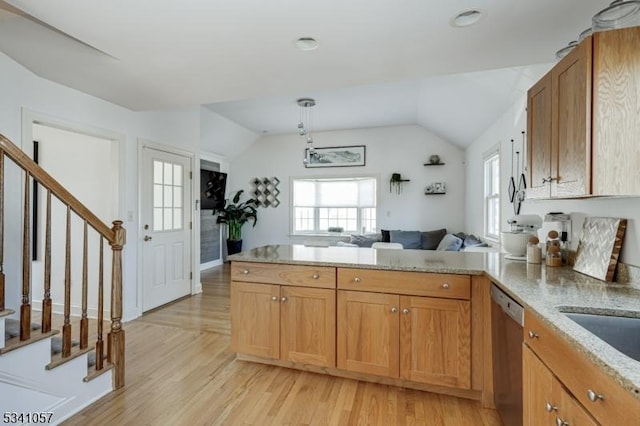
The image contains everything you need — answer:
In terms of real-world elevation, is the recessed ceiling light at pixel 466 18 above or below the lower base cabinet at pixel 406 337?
above

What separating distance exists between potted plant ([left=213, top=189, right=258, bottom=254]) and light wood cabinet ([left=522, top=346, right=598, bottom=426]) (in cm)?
598

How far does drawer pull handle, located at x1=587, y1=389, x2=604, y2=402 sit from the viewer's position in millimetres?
870

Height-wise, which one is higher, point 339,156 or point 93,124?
point 339,156

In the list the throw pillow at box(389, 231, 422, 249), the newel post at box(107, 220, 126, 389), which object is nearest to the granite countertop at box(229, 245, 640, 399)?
the newel post at box(107, 220, 126, 389)

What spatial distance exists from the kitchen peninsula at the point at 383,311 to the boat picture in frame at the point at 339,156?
402 centimetres

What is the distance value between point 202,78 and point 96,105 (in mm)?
1403

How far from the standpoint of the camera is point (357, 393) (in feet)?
7.22

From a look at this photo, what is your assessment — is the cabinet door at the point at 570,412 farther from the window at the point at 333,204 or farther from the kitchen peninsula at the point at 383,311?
the window at the point at 333,204

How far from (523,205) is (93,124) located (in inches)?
167

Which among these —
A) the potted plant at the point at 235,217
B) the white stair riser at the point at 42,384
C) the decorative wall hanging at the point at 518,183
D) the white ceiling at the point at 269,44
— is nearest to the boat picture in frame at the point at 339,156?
the potted plant at the point at 235,217

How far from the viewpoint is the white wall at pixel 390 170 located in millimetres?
6004

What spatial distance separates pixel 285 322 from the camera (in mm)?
2434

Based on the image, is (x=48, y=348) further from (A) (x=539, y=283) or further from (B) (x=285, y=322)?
(A) (x=539, y=283)

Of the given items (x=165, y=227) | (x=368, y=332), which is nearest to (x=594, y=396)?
(x=368, y=332)
